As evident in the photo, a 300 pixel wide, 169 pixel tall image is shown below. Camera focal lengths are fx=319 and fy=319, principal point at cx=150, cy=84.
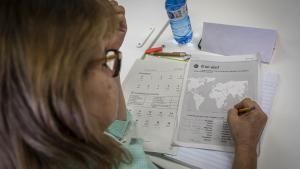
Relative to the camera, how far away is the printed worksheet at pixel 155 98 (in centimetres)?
80

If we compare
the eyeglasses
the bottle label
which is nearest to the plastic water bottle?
the bottle label

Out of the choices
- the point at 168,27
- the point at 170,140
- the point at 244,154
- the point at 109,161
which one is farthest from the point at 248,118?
the point at 168,27

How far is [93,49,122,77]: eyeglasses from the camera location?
1.73 feet

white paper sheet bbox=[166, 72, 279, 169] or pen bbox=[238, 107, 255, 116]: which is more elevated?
pen bbox=[238, 107, 255, 116]

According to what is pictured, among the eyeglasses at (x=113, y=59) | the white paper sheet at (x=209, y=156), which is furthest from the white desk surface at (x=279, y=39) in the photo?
the eyeglasses at (x=113, y=59)

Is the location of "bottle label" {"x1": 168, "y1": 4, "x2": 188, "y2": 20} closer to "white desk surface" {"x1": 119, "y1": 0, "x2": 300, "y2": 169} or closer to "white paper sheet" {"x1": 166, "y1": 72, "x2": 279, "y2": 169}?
"white desk surface" {"x1": 119, "y1": 0, "x2": 300, "y2": 169}

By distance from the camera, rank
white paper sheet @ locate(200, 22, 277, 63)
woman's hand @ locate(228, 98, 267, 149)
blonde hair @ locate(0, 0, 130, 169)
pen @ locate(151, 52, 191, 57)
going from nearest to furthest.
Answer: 1. blonde hair @ locate(0, 0, 130, 169)
2. woman's hand @ locate(228, 98, 267, 149)
3. white paper sheet @ locate(200, 22, 277, 63)
4. pen @ locate(151, 52, 191, 57)

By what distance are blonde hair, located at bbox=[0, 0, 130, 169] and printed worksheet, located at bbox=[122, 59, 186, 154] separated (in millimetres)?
302

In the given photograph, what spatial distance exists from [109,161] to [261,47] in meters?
0.55

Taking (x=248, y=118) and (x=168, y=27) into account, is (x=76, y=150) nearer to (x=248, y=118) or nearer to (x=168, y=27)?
(x=248, y=118)

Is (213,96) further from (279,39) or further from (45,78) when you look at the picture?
(45,78)

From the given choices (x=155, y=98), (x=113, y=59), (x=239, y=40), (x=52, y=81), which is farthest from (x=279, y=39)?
(x=52, y=81)

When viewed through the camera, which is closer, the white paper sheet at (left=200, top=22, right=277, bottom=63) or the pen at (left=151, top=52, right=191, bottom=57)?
the white paper sheet at (left=200, top=22, right=277, bottom=63)

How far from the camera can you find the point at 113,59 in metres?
0.55
